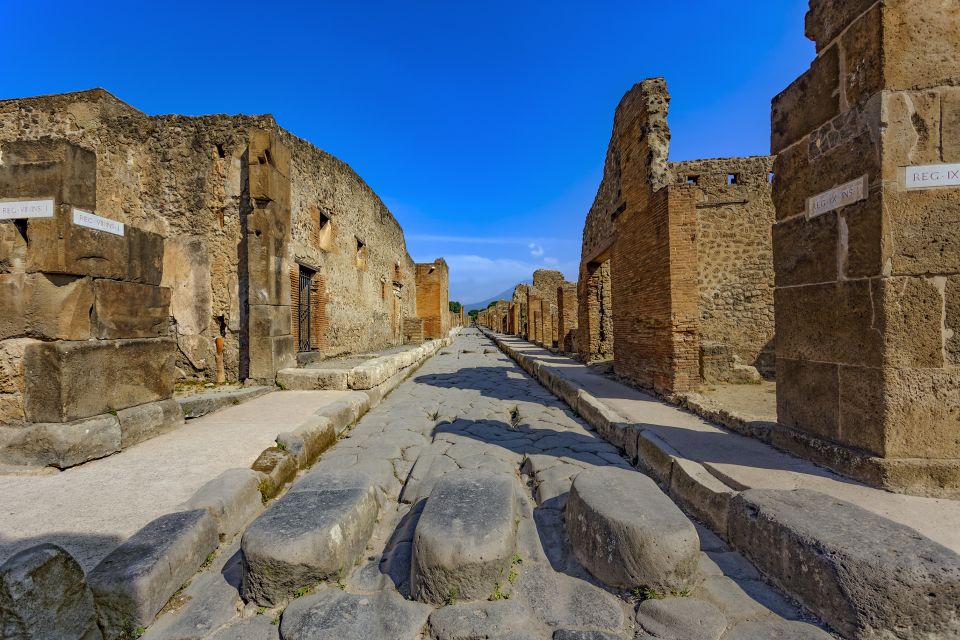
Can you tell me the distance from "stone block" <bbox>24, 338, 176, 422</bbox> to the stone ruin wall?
37.1 feet

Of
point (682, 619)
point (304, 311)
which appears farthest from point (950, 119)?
point (304, 311)

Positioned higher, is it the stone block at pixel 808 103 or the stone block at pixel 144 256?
the stone block at pixel 808 103

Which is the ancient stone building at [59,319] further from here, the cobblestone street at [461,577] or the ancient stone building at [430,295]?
the ancient stone building at [430,295]

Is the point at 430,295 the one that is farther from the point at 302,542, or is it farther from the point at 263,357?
the point at 302,542

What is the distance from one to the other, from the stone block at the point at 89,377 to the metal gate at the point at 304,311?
3.64 metres

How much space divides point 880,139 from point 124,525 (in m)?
4.99

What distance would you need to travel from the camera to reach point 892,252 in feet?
8.02

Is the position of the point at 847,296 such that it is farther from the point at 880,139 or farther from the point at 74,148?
the point at 74,148

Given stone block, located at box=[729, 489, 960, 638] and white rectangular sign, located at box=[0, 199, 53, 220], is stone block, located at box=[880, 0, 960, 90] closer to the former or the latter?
stone block, located at box=[729, 489, 960, 638]

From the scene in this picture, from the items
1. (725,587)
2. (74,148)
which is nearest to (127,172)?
(74,148)

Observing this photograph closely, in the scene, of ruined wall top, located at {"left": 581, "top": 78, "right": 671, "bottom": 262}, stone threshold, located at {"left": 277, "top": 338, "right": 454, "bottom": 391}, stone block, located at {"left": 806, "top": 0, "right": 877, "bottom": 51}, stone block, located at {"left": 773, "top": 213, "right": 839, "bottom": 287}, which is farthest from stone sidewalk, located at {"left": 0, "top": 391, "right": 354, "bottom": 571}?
ruined wall top, located at {"left": 581, "top": 78, "right": 671, "bottom": 262}

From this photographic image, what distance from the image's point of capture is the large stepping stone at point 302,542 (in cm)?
173

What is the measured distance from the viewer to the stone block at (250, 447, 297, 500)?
2.78 metres

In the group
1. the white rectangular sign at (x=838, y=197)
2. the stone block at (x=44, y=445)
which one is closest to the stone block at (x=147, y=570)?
the stone block at (x=44, y=445)
